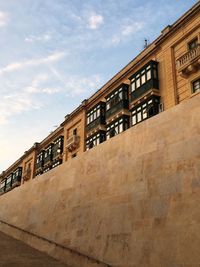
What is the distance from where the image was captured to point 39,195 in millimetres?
18891

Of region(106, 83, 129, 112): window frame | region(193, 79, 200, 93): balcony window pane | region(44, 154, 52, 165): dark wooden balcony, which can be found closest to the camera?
region(193, 79, 200, 93): balcony window pane

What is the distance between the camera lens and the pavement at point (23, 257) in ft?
37.4

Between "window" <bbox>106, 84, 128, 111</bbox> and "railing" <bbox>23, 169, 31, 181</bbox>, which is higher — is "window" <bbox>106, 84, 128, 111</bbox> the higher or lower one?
the higher one

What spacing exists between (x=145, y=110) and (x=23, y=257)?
1487 centimetres

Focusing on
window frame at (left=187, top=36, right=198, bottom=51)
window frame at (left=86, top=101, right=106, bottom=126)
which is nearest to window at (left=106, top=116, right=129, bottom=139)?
window frame at (left=86, top=101, right=106, bottom=126)

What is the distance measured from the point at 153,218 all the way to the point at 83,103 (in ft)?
82.7

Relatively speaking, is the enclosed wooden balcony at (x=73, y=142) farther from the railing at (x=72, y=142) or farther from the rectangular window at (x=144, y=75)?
the rectangular window at (x=144, y=75)

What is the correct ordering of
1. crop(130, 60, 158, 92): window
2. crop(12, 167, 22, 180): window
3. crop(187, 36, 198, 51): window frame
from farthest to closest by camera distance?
crop(12, 167, 22, 180): window, crop(130, 60, 158, 92): window, crop(187, 36, 198, 51): window frame

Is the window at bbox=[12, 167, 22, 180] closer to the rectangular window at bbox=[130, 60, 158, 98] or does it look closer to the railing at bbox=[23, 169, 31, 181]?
the railing at bbox=[23, 169, 31, 181]

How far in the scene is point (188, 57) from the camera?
71.5 feet

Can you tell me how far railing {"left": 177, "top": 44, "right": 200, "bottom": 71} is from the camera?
830 inches

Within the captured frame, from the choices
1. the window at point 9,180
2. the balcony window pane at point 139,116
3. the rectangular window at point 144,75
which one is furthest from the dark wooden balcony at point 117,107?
the window at point 9,180

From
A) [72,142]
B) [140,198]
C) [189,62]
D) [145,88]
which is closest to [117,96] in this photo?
[145,88]

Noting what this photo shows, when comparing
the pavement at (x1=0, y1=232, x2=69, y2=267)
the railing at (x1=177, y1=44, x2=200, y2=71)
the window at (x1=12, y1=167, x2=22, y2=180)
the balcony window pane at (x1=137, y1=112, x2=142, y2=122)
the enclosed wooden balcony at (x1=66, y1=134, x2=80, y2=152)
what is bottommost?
the pavement at (x1=0, y1=232, x2=69, y2=267)
